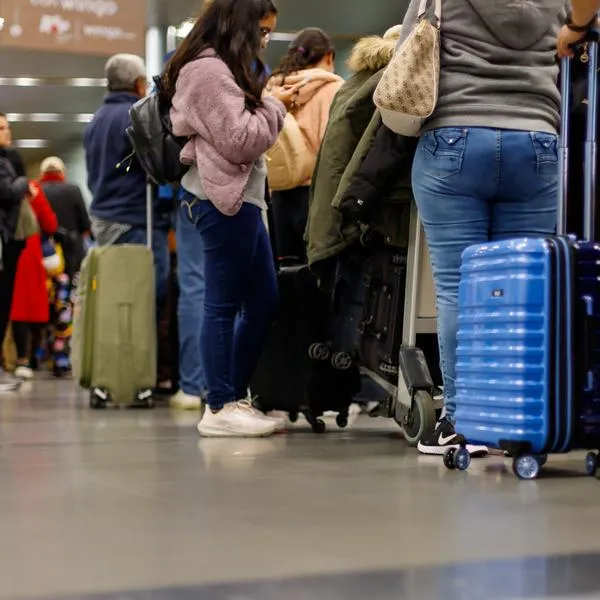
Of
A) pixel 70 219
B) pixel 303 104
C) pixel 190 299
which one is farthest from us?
pixel 70 219

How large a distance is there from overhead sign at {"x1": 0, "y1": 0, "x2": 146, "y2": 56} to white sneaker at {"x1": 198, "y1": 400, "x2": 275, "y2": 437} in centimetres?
371

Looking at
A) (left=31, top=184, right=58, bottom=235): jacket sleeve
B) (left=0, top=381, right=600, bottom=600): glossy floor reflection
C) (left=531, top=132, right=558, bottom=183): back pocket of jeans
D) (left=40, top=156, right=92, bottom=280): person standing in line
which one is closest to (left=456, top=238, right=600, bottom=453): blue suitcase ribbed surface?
(left=0, top=381, right=600, bottom=600): glossy floor reflection

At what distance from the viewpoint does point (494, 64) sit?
10.4 ft

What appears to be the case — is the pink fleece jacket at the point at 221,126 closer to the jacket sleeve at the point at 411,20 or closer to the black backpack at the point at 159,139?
the black backpack at the point at 159,139

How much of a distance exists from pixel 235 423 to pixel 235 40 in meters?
1.27

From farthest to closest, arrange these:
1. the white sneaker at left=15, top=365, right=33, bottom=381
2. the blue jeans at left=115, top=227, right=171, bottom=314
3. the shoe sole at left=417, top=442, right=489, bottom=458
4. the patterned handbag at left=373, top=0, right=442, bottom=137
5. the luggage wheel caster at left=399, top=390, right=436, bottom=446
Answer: the white sneaker at left=15, top=365, right=33, bottom=381, the blue jeans at left=115, top=227, right=171, bottom=314, the luggage wheel caster at left=399, top=390, right=436, bottom=446, the shoe sole at left=417, top=442, right=489, bottom=458, the patterned handbag at left=373, top=0, right=442, bottom=137

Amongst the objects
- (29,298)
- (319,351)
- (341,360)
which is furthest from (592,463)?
(29,298)

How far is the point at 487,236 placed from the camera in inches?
128

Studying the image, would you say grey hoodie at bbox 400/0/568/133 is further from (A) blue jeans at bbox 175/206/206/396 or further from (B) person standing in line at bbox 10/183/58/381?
(B) person standing in line at bbox 10/183/58/381

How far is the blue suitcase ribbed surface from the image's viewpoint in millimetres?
2873

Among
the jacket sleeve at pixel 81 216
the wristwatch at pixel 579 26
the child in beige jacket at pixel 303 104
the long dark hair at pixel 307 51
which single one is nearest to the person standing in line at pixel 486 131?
the wristwatch at pixel 579 26

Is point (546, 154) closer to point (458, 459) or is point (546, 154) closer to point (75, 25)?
point (458, 459)

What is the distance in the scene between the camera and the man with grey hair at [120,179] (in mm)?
5738

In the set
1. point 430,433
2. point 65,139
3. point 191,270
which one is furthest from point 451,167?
point 65,139
